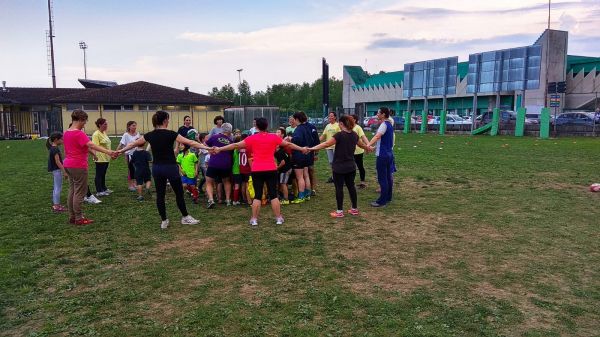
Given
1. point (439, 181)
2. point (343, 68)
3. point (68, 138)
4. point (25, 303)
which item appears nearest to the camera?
point (25, 303)

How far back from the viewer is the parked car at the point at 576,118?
2861cm

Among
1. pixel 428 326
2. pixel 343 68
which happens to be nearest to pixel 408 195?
pixel 428 326

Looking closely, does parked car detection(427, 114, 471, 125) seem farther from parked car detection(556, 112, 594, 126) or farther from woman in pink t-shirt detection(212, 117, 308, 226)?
woman in pink t-shirt detection(212, 117, 308, 226)

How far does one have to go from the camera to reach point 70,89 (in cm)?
4872

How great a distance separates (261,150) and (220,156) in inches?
64.9

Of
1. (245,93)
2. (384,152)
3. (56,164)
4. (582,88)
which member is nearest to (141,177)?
(56,164)

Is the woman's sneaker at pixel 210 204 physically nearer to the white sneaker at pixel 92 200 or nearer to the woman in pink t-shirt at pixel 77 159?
the woman in pink t-shirt at pixel 77 159

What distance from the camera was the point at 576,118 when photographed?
29141 millimetres

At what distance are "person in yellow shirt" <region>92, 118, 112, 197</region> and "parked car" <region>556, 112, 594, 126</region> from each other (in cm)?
2866

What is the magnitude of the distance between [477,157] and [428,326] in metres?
14.1

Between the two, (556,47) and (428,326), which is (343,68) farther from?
(428,326)

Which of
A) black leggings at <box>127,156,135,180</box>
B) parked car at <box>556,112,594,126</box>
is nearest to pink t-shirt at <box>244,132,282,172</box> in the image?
black leggings at <box>127,156,135,180</box>

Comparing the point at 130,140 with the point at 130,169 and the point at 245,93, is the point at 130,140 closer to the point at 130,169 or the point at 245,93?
the point at 130,169

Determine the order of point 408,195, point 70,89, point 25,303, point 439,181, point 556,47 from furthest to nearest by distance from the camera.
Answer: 1. point 70,89
2. point 556,47
3. point 439,181
4. point 408,195
5. point 25,303
